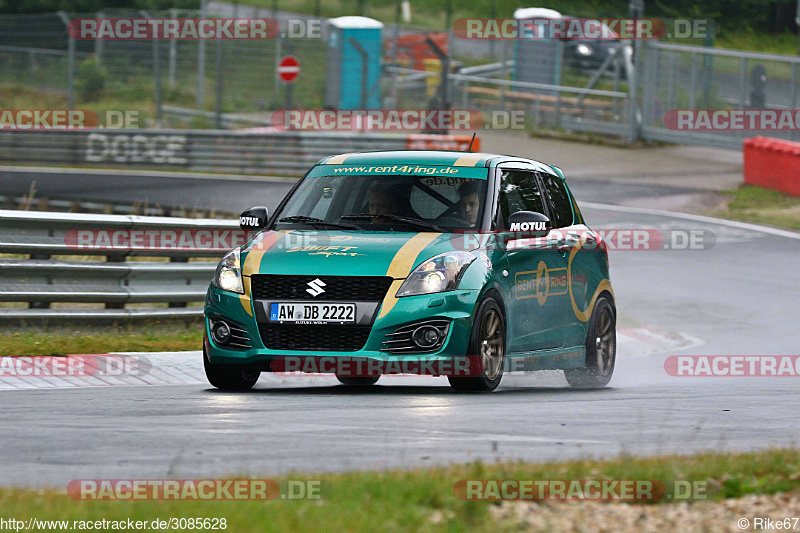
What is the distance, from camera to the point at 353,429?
7.30 meters

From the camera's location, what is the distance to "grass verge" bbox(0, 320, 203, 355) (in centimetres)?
1099

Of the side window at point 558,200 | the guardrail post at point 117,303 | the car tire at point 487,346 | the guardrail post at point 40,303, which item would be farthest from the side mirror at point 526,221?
the guardrail post at point 40,303

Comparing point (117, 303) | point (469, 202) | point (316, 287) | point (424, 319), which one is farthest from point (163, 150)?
point (424, 319)

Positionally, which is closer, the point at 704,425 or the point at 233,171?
the point at 704,425

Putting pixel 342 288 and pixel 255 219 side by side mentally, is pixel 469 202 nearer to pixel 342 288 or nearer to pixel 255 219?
pixel 342 288

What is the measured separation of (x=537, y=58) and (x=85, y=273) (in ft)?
92.4

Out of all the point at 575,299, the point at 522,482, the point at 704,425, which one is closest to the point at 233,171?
the point at 575,299

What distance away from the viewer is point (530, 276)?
9.88 m

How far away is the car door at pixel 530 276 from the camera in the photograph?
9.62 meters

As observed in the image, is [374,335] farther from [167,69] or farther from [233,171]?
[167,69]

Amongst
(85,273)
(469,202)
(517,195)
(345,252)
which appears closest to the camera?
(345,252)

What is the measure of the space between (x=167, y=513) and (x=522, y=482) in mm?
1504

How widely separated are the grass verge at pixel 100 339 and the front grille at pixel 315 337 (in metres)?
2.66

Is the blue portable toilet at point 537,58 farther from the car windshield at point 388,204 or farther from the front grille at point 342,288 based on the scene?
the front grille at point 342,288
